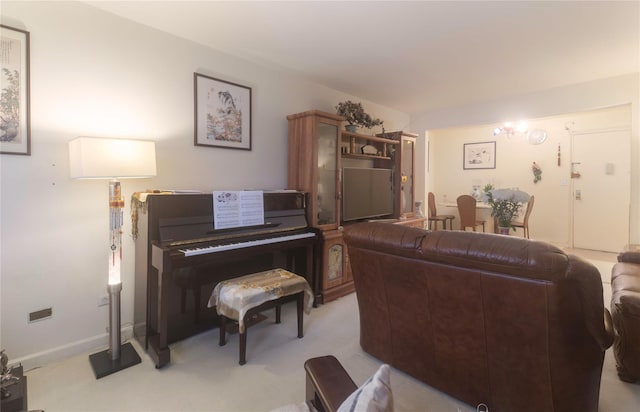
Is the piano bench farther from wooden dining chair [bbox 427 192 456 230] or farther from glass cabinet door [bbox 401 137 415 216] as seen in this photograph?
wooden dining chair [bbox 427 192 456 230]

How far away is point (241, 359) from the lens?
215 cm

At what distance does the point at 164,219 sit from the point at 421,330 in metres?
1.88

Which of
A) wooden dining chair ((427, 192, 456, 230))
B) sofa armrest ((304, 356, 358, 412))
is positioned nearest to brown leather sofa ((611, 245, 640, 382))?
sofa armrest ((304, 356, 358, 412))

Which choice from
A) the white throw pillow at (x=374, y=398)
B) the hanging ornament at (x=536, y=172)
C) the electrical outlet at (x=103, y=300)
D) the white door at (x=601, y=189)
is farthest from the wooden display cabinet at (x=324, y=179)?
the white door at (x=601, y=189)

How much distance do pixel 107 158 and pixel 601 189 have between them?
691cm

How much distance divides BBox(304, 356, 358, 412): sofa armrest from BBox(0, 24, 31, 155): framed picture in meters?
2.28

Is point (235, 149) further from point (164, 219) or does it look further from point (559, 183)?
point (559, 183)

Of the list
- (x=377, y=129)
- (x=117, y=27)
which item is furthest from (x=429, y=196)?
(x=117, y=27)

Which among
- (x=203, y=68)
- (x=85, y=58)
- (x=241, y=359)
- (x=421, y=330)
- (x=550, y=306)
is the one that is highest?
(x=203, y=68)

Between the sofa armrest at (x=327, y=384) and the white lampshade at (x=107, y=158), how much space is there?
1.67 metres

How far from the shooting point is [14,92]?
6.42 ft

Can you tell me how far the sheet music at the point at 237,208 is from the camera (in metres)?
2.51

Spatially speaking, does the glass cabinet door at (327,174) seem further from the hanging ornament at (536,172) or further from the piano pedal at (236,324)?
the hanging ornament at (536,172)

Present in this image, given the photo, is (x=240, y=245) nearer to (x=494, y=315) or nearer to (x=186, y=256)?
(x=186, y=256)
